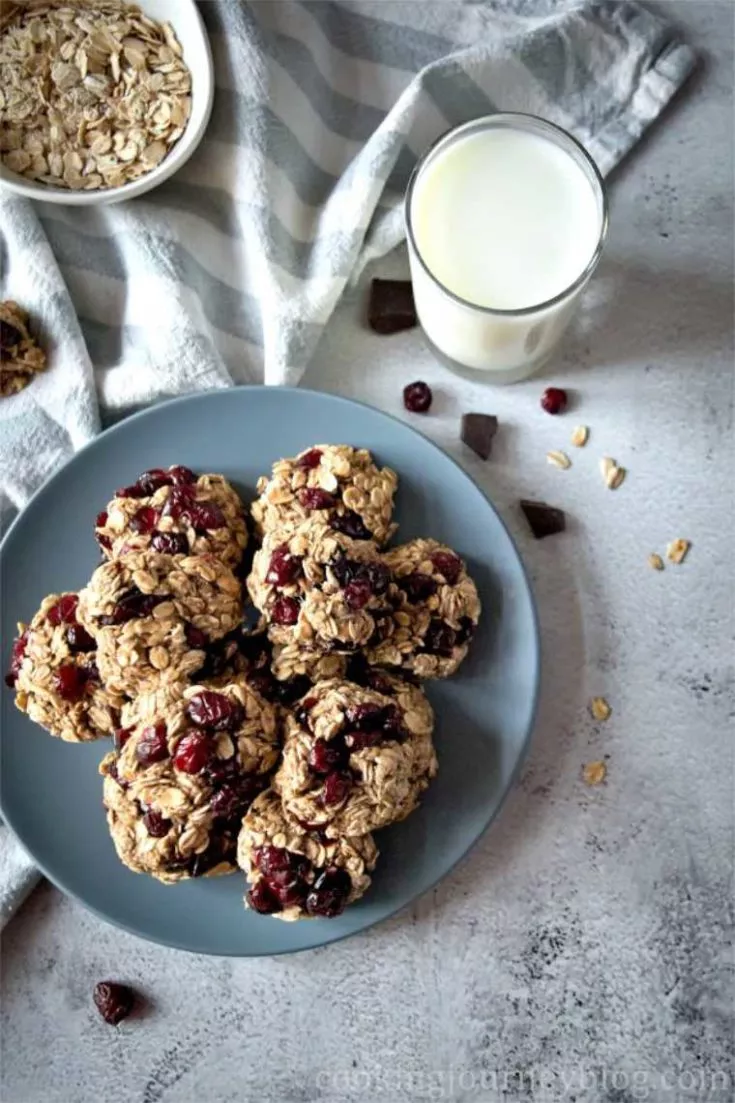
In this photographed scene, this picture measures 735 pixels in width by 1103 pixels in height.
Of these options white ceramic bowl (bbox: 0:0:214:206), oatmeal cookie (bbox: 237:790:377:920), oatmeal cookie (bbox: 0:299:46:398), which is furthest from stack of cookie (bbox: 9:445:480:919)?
white ceramic bowl (bbox: 0:0:214:206)

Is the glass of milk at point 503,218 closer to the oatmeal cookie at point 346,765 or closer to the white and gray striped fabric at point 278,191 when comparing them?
the white and gray striped fabric at point 278,191

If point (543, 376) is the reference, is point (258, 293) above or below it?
above

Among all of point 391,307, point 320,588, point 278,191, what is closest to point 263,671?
point 320,588

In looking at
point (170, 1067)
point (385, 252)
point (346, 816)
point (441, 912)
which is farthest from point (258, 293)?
point (170, 1067)

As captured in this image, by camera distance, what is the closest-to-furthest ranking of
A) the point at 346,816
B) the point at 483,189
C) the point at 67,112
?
the point at 346,816, the point at 483,189, the point at 67,112

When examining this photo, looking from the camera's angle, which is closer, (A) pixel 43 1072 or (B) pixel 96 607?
(B) pixel 96 607

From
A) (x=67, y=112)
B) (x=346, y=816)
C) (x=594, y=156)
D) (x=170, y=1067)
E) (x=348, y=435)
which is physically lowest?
(x=170, y=1067)

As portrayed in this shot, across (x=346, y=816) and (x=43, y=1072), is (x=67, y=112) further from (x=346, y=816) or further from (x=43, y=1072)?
(x=43, y=1072)
